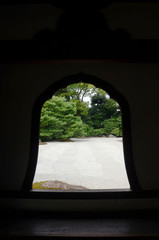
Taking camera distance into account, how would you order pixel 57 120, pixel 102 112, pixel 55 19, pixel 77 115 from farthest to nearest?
pixel 102 112
pixel 77 115
pixel 57 120
pixel 55 19

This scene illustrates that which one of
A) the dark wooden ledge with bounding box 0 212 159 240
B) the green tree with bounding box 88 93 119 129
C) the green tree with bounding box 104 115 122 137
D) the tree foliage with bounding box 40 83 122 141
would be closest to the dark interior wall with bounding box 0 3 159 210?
the dark wooden ledge with bounding box 0 212 159 240

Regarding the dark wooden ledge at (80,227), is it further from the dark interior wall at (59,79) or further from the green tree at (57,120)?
the green tree at (57,120)

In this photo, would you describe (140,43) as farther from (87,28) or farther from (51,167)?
(51,167)

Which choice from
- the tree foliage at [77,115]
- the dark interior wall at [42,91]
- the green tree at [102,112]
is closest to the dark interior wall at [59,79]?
the dark interior wall at [42,91]

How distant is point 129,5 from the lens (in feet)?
5.03

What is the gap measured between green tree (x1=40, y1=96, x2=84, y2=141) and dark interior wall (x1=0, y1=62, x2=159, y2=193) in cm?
600

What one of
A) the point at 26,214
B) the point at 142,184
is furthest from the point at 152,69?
the point at 26,214

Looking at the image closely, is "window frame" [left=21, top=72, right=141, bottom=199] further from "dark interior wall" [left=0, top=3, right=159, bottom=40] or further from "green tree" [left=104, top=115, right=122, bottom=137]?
"green tree" [left=104, top=115, right=122, bottom=137]

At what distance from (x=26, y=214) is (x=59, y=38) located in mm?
1974

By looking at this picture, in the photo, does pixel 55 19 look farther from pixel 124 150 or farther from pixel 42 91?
pixel 124 150

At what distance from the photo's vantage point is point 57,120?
791cm

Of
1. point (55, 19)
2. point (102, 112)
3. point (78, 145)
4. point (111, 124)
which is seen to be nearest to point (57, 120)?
point (78, 145)

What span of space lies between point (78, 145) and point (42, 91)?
6.86 m

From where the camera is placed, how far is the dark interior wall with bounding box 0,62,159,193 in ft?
5.08
